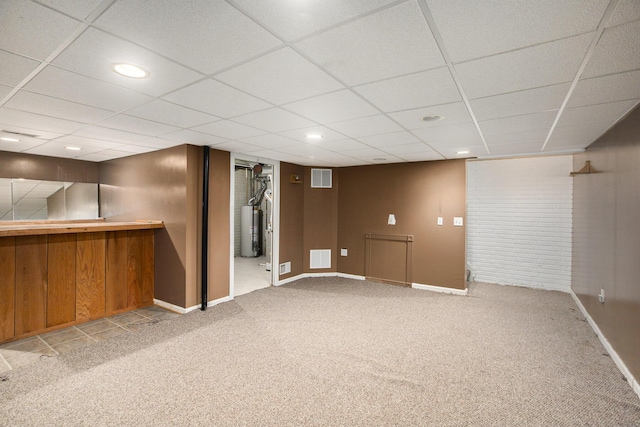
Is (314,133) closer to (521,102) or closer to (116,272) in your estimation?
(521,102)

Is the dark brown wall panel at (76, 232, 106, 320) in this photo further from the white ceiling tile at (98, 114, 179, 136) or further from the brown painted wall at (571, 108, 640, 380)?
the brown painted wall at (571, 108, 640, 380)

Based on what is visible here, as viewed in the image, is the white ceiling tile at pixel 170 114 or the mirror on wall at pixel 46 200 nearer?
the white ceiling tile at pixel 170 114

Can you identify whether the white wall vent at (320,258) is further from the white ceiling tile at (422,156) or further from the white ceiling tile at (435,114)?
the white ceiling tile at (435,114)

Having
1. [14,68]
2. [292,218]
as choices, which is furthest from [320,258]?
[14,68]

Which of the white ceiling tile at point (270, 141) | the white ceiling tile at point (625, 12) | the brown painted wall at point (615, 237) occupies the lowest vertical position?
the brown painted wall at point (615, 237)

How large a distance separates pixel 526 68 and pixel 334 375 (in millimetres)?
2590

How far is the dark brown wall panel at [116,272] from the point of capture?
4051mm

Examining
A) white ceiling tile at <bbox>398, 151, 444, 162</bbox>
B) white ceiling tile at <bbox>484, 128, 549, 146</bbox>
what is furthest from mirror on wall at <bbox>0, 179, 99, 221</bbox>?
white ceiling tile at <bbox>484, 128, 549, 146</bbox>

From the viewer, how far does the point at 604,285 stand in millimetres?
3236

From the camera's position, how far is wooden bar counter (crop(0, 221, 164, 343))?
3.24 meters

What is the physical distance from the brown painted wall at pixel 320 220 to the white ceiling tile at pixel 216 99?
3.47 m

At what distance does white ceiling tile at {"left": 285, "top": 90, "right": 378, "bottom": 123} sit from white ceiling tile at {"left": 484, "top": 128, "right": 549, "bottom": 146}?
180cm

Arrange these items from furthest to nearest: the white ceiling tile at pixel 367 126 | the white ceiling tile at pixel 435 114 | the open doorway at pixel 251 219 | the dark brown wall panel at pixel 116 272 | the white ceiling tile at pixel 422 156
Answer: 1. the open doorway at pixel 251 219
2. the white ceiling tile at pixel 422 156
3. the dark brown wall panel at pixel 116 272
4. the white ceiling tile at pixel 367 126
5. the white ceiling tile at pixel 435 114

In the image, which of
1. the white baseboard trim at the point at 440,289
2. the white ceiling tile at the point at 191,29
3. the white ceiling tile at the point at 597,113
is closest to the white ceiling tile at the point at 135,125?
the white ceiling tile at the point at 191,29
